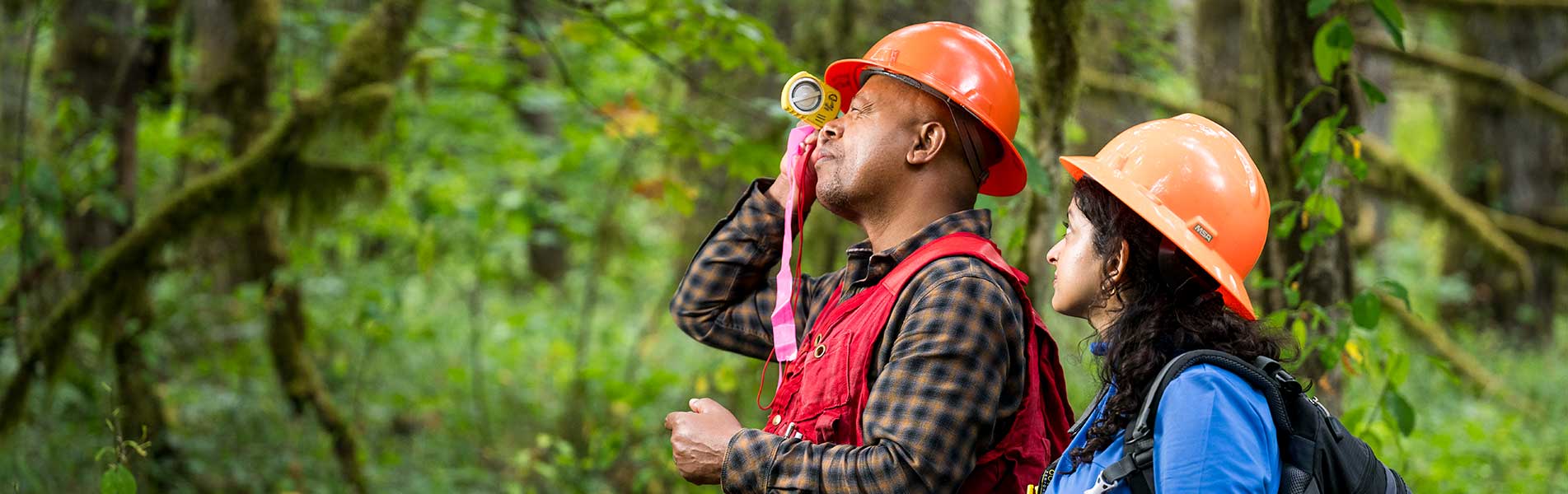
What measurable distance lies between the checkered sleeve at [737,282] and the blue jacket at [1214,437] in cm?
112

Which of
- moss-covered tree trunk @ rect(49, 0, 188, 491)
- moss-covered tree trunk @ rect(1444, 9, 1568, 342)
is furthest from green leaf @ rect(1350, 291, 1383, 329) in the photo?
moss-covered tree trunk @ rect(1444, 9, 1568, 342)

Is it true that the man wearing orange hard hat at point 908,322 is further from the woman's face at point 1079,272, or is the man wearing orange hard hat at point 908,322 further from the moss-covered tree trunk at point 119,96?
the moss-covered tree trunk at point 119,96

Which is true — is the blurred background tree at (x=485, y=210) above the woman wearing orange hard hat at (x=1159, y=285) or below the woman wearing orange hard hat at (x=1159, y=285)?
below

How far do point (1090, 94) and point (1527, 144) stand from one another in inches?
279

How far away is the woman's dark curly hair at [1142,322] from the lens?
1.82 metres

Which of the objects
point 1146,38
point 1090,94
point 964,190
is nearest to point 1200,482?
point 964,190

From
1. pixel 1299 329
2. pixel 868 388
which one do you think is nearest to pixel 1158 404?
pixel 868 388

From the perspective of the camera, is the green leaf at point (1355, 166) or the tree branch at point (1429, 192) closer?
the green leaf at point (1355, 166)

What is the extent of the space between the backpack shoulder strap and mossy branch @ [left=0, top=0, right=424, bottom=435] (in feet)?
11.8

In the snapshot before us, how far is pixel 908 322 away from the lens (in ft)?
6.56

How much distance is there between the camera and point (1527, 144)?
1023 centimetres

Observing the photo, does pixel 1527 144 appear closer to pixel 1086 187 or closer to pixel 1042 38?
pixel 1042 38

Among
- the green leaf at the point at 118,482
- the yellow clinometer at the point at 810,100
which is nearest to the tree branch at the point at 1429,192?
the yellow clinometer at the point at 810,100

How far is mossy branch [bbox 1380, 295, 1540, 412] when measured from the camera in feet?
17.6
